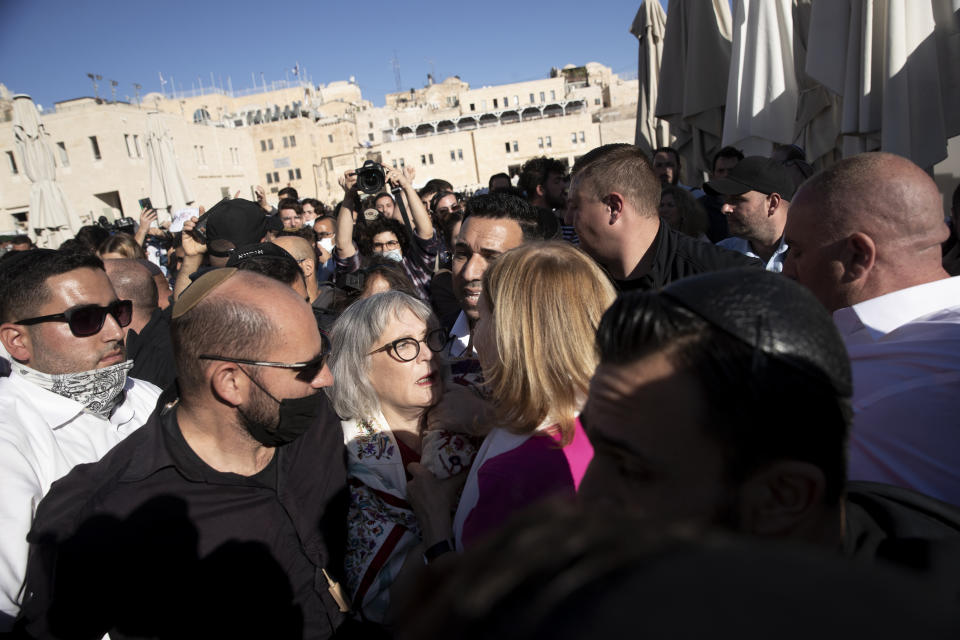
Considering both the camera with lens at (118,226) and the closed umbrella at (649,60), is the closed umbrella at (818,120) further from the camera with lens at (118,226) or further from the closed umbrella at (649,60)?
the camera with lens at (118,226)

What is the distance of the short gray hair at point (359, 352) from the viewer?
254cm

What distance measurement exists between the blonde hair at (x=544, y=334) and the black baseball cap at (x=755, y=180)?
8.87ft

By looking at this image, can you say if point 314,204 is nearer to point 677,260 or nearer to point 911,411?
point 677,260

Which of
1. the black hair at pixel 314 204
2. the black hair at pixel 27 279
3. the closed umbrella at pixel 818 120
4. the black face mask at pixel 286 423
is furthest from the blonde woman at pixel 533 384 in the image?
the black hair at pixel 314 204

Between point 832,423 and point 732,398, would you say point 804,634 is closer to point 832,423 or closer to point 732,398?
point 732,398

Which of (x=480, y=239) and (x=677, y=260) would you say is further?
(x=480, y=239)

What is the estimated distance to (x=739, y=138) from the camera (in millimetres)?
5660

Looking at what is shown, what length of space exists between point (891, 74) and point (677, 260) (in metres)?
2.23

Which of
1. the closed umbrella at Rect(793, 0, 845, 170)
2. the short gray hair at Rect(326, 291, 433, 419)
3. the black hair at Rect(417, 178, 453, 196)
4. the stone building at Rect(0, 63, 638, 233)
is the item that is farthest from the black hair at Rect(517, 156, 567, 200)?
the stone building at Rect(0, 63, 638, 233)

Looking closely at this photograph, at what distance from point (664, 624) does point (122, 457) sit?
6.93 feet

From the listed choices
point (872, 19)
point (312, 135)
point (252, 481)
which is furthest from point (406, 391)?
point (312, 135)

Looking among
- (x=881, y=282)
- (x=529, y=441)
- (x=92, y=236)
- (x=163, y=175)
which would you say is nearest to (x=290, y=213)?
(x=92, y=236)

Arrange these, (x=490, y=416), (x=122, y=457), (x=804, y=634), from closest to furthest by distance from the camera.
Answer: (x=804, y=634) < (x=122, y=457) < (x=490, y=416)

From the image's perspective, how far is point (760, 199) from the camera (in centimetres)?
429
